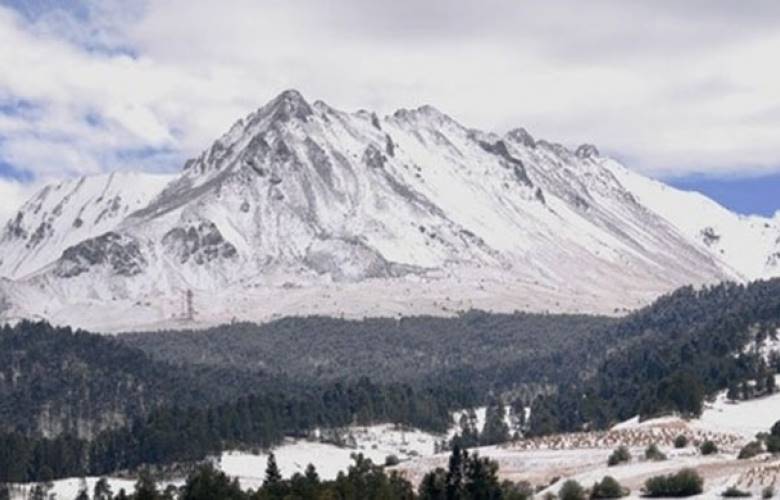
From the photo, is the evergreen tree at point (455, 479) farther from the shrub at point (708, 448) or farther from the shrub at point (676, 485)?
the shrub at point (708, 448)

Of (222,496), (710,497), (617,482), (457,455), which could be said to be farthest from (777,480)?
(222,496)

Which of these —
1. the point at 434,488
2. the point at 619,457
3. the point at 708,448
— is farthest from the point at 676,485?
the point at 708,448

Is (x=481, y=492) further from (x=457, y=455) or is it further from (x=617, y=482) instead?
(x=617, y=482)

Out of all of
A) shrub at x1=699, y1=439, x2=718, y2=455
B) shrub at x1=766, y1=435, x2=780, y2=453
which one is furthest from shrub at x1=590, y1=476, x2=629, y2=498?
shrub at x1=766, y1=435, x2=780, y2=453

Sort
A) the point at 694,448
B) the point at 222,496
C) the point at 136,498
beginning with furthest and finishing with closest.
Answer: the point at 694,448
the point at 222,496
the point at 136,498

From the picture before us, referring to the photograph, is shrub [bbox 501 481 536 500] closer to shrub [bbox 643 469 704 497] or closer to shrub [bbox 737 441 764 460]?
shrub [bbox 643 469 704 497]

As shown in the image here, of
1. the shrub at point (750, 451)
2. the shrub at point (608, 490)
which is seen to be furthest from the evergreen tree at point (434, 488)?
the shrub at point (750, 451)

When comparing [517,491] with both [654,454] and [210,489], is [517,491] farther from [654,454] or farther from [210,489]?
[210,489]
